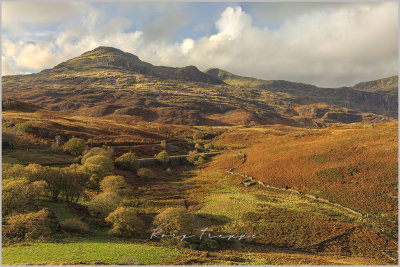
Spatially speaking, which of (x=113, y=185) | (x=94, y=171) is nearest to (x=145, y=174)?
(x=94, y=171)

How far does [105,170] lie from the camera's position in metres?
50.8

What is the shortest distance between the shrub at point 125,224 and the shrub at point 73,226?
3.10m

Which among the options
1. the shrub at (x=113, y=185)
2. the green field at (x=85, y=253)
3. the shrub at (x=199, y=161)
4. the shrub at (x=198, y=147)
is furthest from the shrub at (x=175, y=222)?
the shrub at (x=198, y=147)

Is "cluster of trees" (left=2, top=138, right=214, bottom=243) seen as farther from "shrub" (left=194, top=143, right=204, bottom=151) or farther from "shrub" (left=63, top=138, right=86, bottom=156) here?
"shrub" (left=194, top=143, right=204, bottom=151)

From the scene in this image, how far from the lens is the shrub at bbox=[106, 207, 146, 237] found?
93.1ft

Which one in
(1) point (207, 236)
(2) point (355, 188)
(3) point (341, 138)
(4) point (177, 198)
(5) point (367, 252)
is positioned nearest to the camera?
(5) point (367, 252)

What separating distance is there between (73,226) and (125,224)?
6.02 metres

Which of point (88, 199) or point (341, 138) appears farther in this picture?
point (341, 138)

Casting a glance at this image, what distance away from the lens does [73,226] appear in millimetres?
27438

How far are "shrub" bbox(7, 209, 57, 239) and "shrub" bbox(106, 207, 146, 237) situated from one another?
22.6 ft

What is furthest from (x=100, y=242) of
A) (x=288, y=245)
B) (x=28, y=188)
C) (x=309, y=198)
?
(x=309, y=198)

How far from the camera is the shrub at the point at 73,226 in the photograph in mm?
27300

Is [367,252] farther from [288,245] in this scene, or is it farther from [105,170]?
[105,170]

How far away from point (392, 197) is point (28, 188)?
56.1 metres
